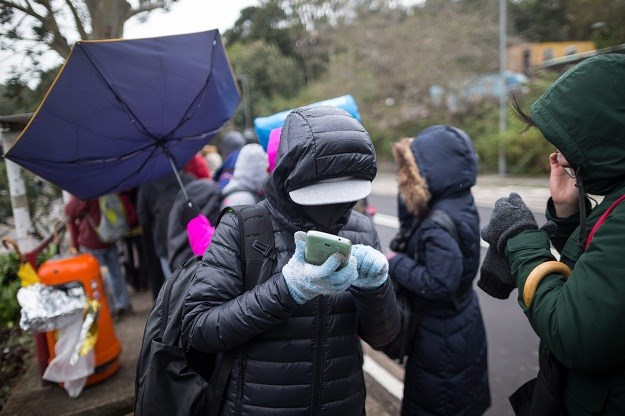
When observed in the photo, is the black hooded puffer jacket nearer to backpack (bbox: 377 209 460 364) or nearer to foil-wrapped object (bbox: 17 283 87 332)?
backpack (bbox: 377 209 460 364)

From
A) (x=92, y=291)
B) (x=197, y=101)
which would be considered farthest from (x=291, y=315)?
(x=92, y=291)

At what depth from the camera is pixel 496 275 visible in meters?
1.49

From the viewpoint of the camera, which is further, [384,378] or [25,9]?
[384,378]

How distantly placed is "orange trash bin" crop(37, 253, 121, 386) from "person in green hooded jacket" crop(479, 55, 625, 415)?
2.49 metres

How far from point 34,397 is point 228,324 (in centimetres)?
213

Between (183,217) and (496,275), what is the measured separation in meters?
1.68

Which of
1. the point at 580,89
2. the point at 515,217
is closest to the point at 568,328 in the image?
the point at 515,217

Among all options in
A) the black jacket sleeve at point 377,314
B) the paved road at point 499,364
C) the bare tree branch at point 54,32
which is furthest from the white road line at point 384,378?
the bare tree branch at point 54,32

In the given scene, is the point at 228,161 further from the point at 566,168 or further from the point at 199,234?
the point at 566,168

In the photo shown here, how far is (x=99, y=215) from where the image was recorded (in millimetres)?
3686

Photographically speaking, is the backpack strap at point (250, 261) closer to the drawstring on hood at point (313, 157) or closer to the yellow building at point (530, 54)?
the drawstring on hood at point (313, 157)

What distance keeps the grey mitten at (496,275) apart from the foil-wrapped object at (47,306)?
227 centimetres

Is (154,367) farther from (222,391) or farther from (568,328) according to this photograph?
(568,328)

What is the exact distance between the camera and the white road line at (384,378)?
307cm
